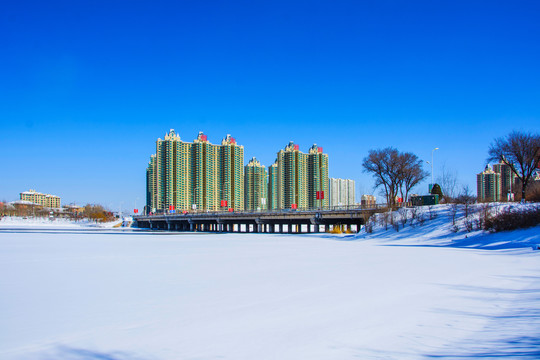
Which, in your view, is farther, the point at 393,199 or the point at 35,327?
the point at 393,199

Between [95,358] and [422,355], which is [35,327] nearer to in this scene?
[95,358]

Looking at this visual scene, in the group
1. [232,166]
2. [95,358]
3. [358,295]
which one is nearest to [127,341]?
[95,358]

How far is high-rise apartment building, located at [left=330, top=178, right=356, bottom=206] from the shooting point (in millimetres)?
187500

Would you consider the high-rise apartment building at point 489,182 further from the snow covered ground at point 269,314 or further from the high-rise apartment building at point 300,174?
the snow covered ground at point 269,314

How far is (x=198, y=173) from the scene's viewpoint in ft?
535

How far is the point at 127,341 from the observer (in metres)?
6.48

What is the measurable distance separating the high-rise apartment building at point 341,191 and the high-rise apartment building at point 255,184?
105 ft

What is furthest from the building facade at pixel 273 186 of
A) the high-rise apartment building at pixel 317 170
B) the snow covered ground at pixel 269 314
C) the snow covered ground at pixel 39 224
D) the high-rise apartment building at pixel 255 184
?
the snow covered ground at pixel 269 314

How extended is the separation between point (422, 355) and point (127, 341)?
4547 millimetres

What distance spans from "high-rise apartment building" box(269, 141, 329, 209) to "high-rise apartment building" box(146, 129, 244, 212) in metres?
19.9

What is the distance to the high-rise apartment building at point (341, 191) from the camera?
615ft

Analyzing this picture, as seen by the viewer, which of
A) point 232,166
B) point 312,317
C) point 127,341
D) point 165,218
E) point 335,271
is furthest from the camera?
point 232,166

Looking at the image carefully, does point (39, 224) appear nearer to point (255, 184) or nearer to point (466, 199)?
point (255, 184)

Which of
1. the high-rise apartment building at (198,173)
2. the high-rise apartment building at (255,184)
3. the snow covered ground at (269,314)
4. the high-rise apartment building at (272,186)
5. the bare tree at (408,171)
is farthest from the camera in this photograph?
the high-rise apartment building at (255,184)
